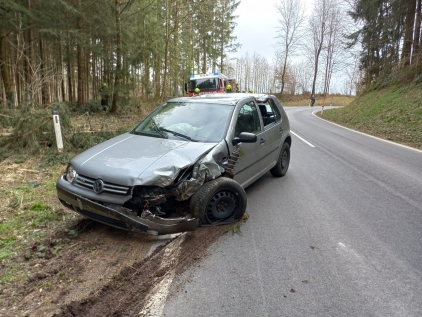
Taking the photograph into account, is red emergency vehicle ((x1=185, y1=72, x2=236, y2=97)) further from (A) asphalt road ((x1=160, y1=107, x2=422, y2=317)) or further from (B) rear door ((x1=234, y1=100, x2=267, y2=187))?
(B) rear door ((x1=234, y1=100, x2=267, y2=187))

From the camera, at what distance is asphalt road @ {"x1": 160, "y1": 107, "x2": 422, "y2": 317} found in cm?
260

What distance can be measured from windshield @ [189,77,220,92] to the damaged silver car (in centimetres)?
1510

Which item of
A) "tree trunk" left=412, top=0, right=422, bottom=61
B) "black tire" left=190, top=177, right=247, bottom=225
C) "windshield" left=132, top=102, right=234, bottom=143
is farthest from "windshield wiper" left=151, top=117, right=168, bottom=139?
"tree trunk" left=412, top=0, right=422, bottom=61

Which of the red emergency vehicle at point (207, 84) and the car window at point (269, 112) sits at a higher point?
the red emergency vehicle at point (207, 84)

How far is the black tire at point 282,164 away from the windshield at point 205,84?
1409 cm

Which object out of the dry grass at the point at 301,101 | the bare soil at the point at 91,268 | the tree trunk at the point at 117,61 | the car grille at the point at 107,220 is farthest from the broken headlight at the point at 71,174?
the dry grass at the point at 301,101

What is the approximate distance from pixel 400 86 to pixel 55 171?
21.2 meters

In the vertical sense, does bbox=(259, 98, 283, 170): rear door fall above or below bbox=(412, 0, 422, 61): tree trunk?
below

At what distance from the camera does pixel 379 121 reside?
16812mm

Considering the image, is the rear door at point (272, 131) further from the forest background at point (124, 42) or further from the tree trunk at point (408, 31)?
the tree trunk at point (408, 31)

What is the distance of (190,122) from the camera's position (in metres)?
4.75

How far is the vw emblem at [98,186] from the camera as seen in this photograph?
11.1ft

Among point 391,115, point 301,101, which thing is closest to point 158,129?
point 391,115

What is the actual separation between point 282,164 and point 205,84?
14.7 meters
